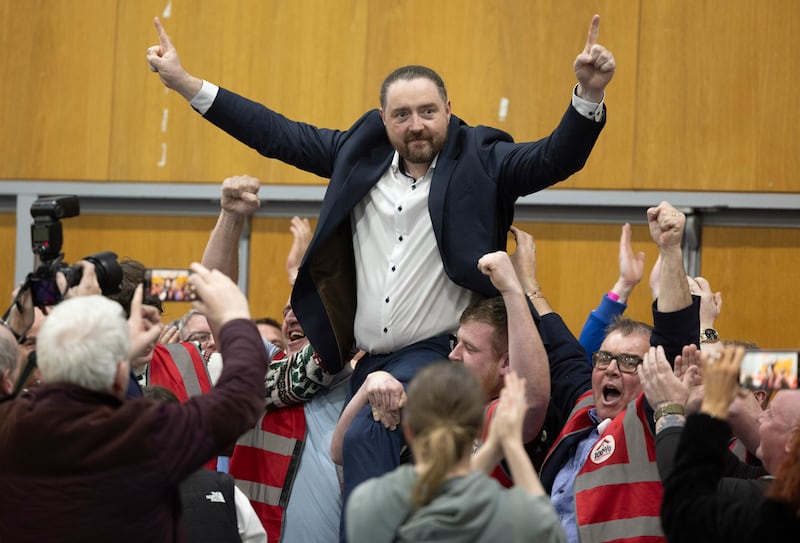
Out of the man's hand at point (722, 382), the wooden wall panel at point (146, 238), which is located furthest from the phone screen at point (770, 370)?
the wooden wall panel at point (146, 238)

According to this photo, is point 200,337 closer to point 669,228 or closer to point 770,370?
point 669,228

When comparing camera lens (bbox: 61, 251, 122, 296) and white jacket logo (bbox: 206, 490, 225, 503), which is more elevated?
camera lens (bbox: 61, 251, 122, 296)

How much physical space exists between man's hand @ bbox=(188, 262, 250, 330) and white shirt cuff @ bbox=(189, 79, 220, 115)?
1.16 metres

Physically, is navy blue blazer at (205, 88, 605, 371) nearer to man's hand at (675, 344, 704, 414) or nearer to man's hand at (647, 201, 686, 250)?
man's hand at (647, 201, 686, 250)

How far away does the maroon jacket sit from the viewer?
7.82 ft

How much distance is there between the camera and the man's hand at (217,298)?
2.62 meters

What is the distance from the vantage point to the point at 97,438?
2.39 metres

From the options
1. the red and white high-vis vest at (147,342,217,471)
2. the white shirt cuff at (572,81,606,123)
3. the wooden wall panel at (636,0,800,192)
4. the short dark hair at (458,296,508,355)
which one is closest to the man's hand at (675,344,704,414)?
the short dark hair at (458,296,508,355)

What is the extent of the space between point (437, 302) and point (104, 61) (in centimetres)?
320

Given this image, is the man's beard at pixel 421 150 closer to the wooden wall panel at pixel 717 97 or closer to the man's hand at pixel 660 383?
the man's hand at pixel 660 383

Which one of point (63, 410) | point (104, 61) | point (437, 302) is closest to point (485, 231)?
point (437, 302)

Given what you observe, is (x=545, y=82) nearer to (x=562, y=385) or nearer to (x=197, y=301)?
(x=562, y=385)

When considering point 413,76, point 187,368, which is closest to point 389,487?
point 413,76

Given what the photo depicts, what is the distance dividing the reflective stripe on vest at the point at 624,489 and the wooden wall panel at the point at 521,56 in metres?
2.45
